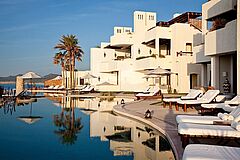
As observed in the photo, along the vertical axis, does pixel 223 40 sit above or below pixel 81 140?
above

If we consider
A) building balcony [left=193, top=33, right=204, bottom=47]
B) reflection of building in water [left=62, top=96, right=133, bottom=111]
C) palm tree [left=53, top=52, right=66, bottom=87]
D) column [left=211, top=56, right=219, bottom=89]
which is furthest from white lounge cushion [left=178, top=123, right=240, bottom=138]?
palm tree [left=53, top=52, right=66, bottom=87]

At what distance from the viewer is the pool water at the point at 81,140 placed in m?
6.79

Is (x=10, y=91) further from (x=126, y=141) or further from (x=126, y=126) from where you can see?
(x=126, y=141)

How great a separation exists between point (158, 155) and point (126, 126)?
375cm

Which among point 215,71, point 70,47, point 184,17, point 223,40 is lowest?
point 215,71

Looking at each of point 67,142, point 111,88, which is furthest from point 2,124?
point 111,88

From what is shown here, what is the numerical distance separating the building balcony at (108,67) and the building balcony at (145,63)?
131 inches

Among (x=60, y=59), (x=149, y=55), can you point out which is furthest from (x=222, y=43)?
(x=60, y=59)

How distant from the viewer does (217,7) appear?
57.3 ft

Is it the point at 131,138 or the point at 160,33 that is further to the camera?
the point at 160,33

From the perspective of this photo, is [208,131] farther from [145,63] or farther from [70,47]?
[70,47]

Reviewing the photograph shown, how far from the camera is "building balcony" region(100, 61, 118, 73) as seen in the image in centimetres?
3400

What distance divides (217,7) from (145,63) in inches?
490

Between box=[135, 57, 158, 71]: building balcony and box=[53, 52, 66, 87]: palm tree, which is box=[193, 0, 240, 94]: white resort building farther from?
box=[53, 52, 66, 87]: palm tree
